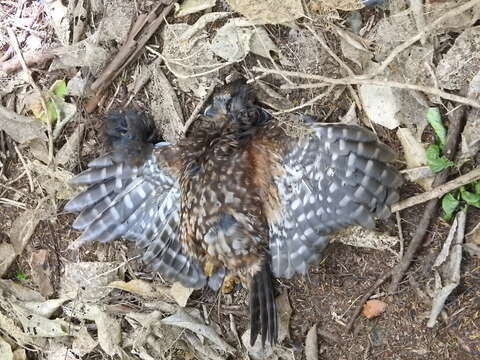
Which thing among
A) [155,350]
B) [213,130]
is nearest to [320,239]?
[213,130]

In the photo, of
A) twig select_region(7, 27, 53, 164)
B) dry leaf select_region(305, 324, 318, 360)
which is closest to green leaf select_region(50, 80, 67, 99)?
twig select_region(7, 27, 53, 164)

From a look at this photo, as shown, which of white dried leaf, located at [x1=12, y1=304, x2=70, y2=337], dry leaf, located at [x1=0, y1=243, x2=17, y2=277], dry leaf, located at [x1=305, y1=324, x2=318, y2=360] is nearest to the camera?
dry leaf, located at [x1=305, y1=324, x2=318, y2=360]

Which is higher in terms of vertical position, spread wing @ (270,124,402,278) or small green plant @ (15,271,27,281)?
spread wing @ (270,124,402,278)

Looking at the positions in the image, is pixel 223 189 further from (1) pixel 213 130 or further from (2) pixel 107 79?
(2) pixel 107 79

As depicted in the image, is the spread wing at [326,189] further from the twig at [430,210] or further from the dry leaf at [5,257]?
the dry leaf at [5,257]

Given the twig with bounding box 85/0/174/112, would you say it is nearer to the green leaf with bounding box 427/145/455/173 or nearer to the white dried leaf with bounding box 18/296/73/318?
the white dried leaf with bounding box 18/296/73/318

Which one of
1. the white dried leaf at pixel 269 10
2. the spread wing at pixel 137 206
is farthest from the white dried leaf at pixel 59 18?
the white dried leaf at pixel 269 10
